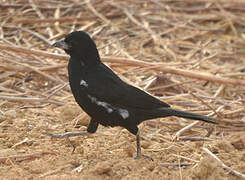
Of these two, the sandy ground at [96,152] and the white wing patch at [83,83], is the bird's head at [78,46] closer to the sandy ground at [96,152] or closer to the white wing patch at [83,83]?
the white wing patch at [83,83]

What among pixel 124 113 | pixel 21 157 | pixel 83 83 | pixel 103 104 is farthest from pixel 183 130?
pixel 21 157

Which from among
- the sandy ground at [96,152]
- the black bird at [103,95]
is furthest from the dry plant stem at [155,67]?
the black bird at [103,95]

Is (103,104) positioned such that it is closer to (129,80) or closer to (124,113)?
(124,113)

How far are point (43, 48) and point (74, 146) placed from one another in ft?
8.20

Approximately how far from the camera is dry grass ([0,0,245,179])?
338 centimetres

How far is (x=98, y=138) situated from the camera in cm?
387

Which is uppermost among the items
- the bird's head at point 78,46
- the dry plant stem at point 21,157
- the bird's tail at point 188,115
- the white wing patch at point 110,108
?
the bird's head at point 78,46

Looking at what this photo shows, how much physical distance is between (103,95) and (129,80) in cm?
174

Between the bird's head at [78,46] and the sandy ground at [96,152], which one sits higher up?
the bird's head at [78,46]

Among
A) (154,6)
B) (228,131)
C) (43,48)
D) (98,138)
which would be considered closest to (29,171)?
(98,138)

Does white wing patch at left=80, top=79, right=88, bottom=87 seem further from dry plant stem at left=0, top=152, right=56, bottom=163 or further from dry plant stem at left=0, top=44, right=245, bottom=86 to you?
dry plant stem at left=0, top=44, right=245, bottom=86

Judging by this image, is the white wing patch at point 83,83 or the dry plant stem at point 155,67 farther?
the dry plant stem at point 155,67

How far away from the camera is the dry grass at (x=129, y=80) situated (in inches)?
133

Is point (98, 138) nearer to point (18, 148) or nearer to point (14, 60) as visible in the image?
point (18, 148)
